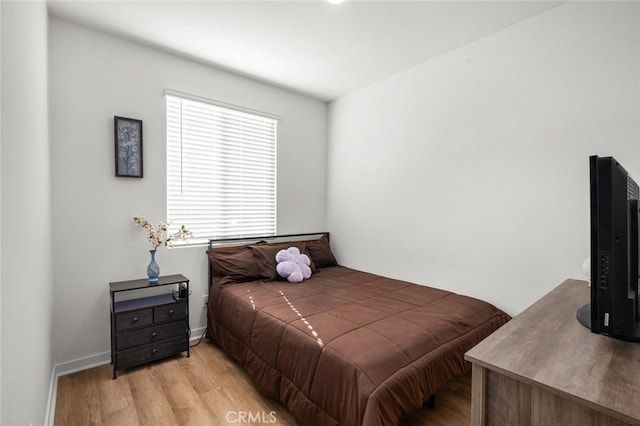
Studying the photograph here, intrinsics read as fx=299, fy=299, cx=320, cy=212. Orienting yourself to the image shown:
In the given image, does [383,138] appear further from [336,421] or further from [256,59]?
[336,421]

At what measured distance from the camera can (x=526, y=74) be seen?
2273 millimetres

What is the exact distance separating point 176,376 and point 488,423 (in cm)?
219

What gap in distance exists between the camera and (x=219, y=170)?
3.15 meters

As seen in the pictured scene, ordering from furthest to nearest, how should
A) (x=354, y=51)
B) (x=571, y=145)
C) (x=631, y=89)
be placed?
(x=354, y=51) < (x=571, y=145) < (x=631, y=89)

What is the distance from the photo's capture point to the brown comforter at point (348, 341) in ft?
4.75

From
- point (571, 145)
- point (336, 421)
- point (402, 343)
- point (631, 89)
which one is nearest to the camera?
point (336, 421)

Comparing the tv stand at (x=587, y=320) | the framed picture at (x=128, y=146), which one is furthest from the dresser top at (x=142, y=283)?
the tv stand at (x=587, y=320)

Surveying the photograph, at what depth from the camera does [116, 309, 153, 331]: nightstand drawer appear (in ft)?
7.37

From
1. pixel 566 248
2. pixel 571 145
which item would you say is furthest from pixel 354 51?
pixel 566 248

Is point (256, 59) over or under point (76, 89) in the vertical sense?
over

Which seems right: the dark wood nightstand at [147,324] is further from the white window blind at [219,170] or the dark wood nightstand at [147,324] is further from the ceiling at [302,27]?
the ceiling at [302,27]

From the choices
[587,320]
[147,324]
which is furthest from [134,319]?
[587,320]

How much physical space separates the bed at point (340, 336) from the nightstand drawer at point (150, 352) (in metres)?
0.34

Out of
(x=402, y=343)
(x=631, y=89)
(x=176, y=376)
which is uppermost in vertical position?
(x=631, y=89)
